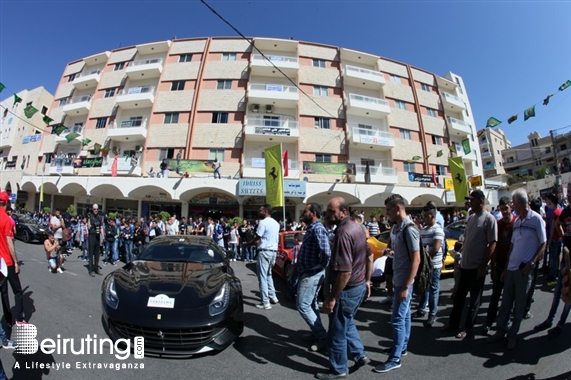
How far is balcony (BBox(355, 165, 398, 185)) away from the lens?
2255cm

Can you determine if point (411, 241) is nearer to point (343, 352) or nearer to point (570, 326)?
point (343, 352)

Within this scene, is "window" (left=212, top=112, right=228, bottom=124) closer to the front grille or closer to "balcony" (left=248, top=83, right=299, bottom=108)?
"balcony" (left=248, top=83, right=299, bottom=108)

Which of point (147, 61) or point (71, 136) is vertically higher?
point (147, 61)

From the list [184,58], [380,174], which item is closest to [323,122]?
[380,174]

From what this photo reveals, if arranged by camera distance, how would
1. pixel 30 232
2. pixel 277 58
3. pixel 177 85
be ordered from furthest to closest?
pixel 177 85, pixel 277 58, pixel 30 232

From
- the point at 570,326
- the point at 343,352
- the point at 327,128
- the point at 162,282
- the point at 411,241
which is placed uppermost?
the point at 327,128

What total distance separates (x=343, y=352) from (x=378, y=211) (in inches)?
841

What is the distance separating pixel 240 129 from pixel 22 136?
27883 mm

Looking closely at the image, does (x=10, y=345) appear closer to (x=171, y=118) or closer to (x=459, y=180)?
(x=459, y=180)

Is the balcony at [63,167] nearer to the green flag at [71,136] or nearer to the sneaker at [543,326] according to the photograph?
the green flag at [71,136]

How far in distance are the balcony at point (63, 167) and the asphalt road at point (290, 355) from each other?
23.5 metres

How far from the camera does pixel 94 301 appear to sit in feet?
16.3

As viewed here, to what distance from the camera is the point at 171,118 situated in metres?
24.0

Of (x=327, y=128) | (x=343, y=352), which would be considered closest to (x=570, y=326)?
(x=343, y=352)
